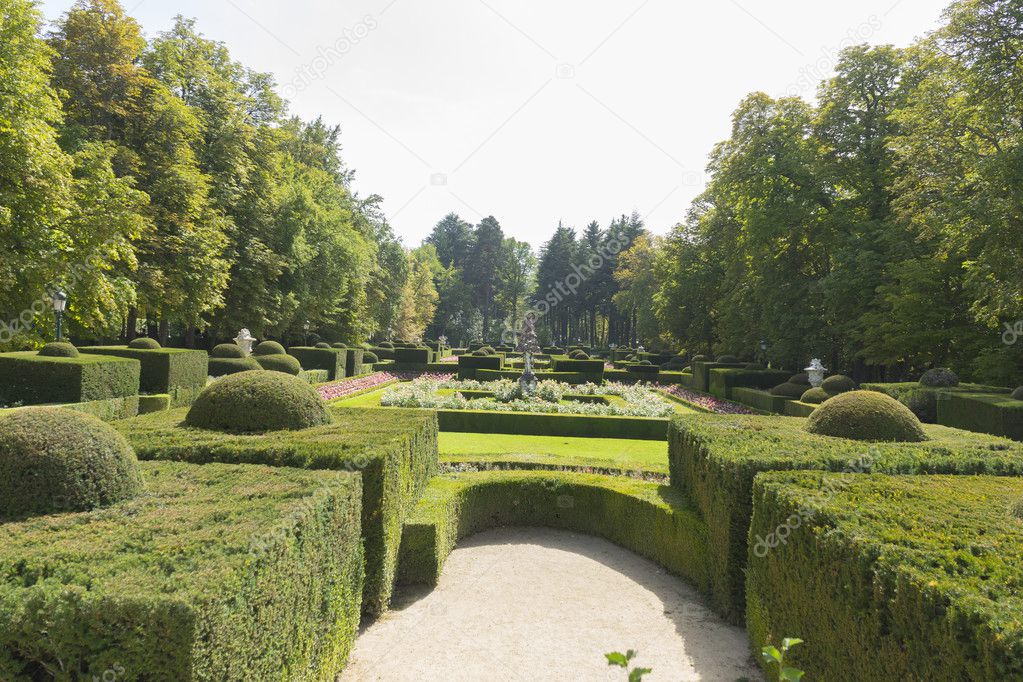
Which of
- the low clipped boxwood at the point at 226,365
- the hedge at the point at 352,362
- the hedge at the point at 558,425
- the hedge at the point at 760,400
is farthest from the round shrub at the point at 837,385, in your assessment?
the hedge at the point at 352,362

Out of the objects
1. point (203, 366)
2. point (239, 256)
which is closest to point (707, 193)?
point (239, 256)

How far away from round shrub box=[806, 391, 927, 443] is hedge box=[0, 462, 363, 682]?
7.29m

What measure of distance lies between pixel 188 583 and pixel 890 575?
4003mm

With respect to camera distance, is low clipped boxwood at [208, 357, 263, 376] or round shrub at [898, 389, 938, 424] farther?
low clipped boxwood at [208, 357, 263, 376]

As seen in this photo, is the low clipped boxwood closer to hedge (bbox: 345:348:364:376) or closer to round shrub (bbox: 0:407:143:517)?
hedge (bbox: 345:348:364:376)

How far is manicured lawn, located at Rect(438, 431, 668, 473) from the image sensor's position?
1262cm

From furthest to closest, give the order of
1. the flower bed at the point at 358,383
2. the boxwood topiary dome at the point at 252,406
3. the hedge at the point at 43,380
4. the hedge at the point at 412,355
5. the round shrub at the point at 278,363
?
the hedge at the point at 412,355 < the flower bed at the point at 358,383 < the round shrub at the point at 278,363 < the hedge at the point at 43,380 < the boxwood topiary dome at the point at 252,406

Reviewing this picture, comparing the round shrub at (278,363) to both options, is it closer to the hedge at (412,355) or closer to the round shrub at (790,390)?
the hedge at (412,355)

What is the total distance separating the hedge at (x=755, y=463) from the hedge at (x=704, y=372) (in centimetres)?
2238

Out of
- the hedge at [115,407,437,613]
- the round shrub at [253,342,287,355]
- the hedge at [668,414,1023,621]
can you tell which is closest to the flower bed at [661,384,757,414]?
the hedge at [668,414,1023,621]

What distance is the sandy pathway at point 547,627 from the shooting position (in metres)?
5.83

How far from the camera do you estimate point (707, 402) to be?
86.0 feet

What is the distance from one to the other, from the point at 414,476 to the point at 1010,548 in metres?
6.89

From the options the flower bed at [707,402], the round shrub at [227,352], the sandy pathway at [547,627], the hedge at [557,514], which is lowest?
the sandy pathway at [547,627]
